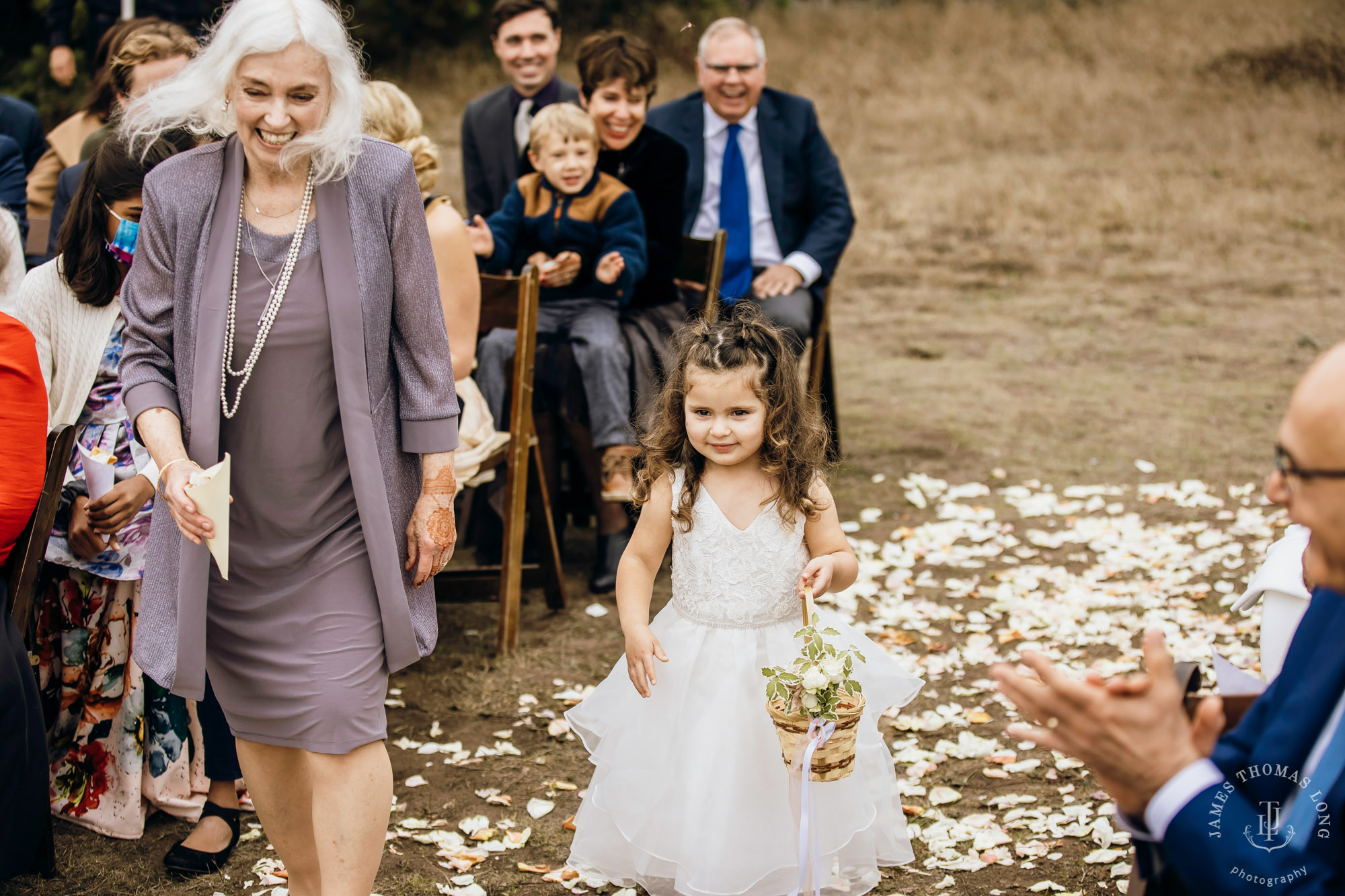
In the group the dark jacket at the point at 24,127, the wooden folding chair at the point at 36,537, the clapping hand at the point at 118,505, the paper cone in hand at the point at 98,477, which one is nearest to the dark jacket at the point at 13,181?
the dark jacket at the point at 24,127

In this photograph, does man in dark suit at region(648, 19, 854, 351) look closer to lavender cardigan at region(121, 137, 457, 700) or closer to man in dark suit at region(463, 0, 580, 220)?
man in dark suit at region(463, 0, 580, 220)

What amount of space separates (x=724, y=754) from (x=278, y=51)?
175 cm

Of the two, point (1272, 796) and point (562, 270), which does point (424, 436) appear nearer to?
point (1272, 796)

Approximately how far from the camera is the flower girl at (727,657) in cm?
283

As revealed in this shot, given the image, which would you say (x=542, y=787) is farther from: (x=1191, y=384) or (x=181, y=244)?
(x=1191, y=384)

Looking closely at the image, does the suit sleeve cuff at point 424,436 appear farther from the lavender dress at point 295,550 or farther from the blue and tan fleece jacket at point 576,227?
the blue and tan fleece jacket at point 576,227

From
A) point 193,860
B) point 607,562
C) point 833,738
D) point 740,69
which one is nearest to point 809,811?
point 833,738

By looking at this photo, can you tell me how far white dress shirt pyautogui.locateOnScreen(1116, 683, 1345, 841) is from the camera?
60.9 inches

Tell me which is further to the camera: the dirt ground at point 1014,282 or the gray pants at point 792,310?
the gray pants at point 792,310

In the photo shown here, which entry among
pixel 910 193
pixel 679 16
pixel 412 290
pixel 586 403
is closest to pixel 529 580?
pixel 586 403

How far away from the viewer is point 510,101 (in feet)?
19.6

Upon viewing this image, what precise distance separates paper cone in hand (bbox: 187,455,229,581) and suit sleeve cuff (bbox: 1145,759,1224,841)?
1.56 m

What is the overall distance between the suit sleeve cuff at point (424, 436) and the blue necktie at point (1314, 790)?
5.33ft

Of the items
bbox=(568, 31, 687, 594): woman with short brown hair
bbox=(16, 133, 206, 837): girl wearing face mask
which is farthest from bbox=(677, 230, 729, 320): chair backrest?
bbox=(16, 133, 206, 837): girl wearing face mask
